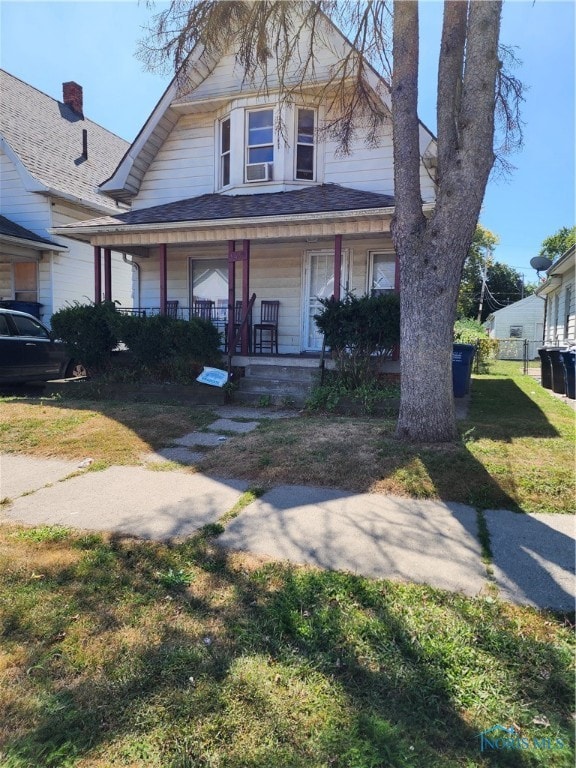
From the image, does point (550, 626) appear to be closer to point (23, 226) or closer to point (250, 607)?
point (250, 607)

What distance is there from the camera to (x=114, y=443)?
20.0 ft

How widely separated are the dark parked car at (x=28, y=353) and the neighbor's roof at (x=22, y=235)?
168 inches

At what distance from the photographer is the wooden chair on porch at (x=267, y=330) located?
38.1 feet

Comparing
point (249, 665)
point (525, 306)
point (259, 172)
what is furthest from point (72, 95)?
point (525, 306)

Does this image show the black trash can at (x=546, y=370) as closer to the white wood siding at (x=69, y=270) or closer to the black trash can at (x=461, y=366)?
the black trash can at (x=461, y=366)

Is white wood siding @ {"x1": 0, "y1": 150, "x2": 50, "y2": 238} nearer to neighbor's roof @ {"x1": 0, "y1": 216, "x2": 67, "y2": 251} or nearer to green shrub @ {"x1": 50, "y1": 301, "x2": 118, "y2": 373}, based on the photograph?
neighbor's roof @ {"x1": 0, "y1": 216, "x2": 67, "y2": 251}

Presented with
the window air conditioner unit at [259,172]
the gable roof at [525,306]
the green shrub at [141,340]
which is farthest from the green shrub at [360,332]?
the gable roof at [525,306]

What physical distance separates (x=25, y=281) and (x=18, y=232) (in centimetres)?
185

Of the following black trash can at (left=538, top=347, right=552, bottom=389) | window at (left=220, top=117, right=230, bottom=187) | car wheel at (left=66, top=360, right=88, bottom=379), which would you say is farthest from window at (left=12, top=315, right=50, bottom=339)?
black trash can at (left=538, top=347, right=552, bottom=389)

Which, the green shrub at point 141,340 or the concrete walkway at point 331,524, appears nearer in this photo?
the concrete walkway at point 331,524

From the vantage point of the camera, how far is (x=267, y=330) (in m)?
11.9

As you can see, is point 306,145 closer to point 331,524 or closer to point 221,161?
point 221,161

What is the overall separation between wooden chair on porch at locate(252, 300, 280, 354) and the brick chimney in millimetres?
13869

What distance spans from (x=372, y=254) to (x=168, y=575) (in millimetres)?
9545
